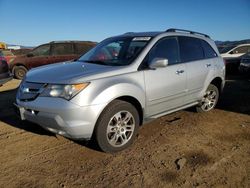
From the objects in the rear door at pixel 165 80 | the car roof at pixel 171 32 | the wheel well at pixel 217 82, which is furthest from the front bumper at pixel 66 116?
the wheel well at pixel 217 82

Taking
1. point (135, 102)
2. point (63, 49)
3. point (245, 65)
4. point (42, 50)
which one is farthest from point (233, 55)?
point (135, 102)

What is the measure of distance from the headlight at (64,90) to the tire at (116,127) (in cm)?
48

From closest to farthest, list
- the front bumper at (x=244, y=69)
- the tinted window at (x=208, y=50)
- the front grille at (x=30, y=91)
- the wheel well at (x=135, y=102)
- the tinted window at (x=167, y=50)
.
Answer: the front grille at (x=30, y=91), the wheel well at (x=135, y=102), the tinted window at (x=167, y=50), the tinted window at (x=208, y=50), the front bumper at (x=244, y=69)

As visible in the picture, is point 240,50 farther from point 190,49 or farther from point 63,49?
point 190,49

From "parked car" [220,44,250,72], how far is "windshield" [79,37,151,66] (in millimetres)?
10390

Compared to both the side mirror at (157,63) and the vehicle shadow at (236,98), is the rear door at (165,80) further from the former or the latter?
the vehicle shadow at (236,98)

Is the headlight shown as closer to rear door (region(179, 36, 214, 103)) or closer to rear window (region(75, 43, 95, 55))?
A: rear door (region(179, 36, 214, 103))

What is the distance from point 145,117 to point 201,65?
1.82 m

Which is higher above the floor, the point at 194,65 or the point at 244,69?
the point at 194,65

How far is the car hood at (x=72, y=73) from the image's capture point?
3801mm

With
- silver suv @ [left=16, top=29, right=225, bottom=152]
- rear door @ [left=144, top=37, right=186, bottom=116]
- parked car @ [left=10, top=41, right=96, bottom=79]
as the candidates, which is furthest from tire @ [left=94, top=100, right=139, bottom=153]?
parked car @ [left=10, top=41, right=96, bottom=79]

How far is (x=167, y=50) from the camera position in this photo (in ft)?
16.2

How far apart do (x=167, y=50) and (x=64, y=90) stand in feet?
6.88

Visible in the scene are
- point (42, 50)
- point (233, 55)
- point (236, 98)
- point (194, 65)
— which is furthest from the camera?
point (233, 55)
